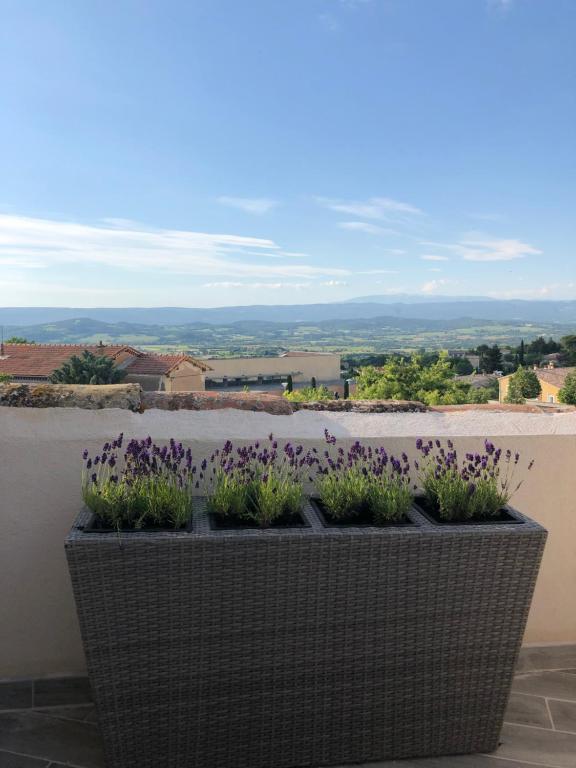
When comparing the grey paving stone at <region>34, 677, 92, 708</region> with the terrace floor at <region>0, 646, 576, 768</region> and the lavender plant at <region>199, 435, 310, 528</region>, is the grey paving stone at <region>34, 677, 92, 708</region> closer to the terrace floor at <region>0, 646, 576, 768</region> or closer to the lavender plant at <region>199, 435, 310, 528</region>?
the terrace floor at <region>0, 646, 576, 768</region>

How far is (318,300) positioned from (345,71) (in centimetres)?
8706

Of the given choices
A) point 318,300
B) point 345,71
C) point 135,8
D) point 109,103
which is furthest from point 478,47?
point 318,300

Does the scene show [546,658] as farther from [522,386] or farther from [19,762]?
[522,386]

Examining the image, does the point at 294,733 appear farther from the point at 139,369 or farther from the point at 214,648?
the point at 139,369

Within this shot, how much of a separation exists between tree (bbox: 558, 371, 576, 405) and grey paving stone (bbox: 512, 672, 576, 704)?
36.0 meters

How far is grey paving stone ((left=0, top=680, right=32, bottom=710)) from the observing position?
6.35 ft

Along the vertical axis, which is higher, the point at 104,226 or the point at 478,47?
the point at 478,47

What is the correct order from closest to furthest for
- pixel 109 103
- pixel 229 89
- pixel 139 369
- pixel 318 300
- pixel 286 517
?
pixel 286 517 < pixel 139 369 < pixel 229 89 < pixel 109 103 < pixel 318 300

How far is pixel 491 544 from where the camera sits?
157 cm

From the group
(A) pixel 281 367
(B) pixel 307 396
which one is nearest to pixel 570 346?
(A) pixel 281 367

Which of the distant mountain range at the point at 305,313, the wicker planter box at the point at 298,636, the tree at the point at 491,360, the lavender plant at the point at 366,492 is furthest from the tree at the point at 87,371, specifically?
the distant mountain range at the point at 305,313

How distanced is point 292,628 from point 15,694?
1.01 metres

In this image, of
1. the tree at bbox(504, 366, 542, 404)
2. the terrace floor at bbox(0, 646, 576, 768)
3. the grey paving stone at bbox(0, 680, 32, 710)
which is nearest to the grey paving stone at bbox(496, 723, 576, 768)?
the terrace floor at bbox(0, 646, 576, 768)

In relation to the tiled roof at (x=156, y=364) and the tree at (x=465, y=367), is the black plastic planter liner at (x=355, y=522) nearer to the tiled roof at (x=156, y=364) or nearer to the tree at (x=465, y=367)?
the tiled roof at (x=156, y=364)
